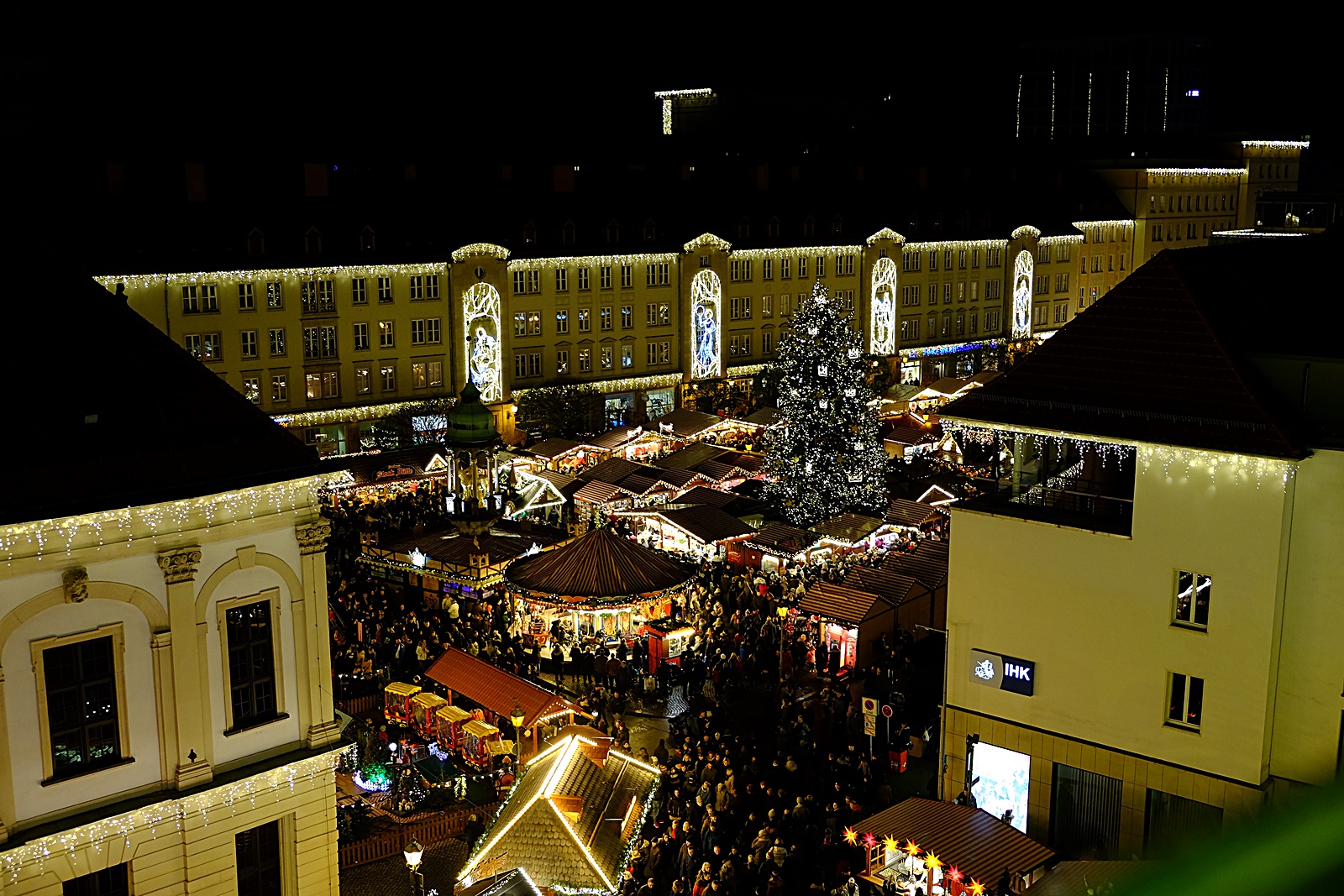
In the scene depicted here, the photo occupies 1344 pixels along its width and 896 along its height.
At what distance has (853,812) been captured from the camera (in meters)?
20.0

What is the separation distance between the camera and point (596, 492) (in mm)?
39500

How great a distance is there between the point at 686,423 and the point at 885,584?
20608 mm

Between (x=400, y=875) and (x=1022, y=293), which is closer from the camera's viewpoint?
(x=400, y=875)

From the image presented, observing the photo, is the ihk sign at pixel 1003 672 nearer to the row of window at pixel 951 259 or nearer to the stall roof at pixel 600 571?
the stall roof at pixel 600 571

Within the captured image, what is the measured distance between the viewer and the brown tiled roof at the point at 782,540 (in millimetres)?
33781

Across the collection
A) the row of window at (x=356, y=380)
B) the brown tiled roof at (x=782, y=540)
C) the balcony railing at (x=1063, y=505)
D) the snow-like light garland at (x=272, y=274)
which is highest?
the snow-like light garland at (x=272, y=274)

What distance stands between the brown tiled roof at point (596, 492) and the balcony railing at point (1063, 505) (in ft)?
62.9

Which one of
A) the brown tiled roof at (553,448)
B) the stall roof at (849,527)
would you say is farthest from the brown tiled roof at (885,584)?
the brown tiled roof at (553,448)

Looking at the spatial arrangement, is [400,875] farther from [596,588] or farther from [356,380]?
[356,380]

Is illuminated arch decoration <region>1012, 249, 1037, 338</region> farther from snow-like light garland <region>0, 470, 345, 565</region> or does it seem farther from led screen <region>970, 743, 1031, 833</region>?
snow-like light garland <region>0, 470, 345, 565</region>

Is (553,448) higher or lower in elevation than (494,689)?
higher

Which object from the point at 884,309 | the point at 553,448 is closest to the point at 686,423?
the point at 553,448

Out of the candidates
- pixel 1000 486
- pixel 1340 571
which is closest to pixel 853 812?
pixel 1000 486

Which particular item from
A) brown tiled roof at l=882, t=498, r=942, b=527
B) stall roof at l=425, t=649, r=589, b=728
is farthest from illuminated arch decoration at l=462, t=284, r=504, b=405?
stall roof at l=425, t=649, r=589, b=728
